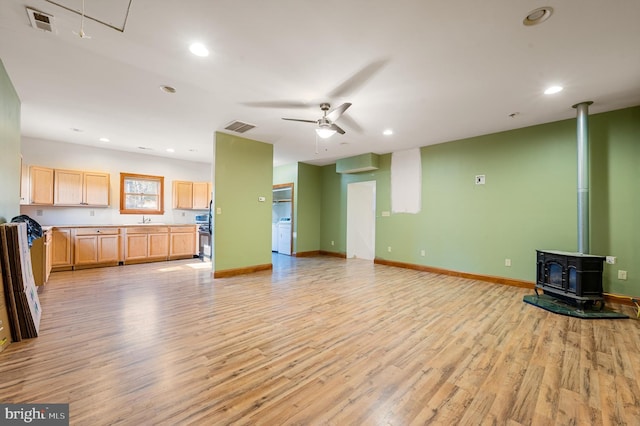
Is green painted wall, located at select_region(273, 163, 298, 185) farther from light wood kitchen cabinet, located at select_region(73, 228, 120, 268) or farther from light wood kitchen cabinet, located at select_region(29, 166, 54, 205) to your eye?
light wood kitchen cabinet, located at select_region(29, 166, 54, 205)

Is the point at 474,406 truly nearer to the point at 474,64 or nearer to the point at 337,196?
the point at 474,64

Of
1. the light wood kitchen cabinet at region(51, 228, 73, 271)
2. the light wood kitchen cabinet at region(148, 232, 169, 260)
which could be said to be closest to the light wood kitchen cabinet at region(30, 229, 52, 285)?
the light wood kitchen cabinet at region(51, 228, 73, 271)

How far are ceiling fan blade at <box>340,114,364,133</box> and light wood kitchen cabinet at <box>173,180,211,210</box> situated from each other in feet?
15.2

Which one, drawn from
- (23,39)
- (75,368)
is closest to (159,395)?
(75,368)

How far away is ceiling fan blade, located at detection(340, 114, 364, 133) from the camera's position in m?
4.15

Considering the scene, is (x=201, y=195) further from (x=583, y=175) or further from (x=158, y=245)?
(x=583, y=175)

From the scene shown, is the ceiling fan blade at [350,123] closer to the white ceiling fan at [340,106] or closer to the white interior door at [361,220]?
the white ceiling fan at [340,106]

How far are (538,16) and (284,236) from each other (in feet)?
22.9

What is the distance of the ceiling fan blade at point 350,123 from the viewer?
415cm

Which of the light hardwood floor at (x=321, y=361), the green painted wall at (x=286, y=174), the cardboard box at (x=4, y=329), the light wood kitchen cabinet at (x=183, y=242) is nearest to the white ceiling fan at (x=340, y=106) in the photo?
the light hardwood floor at (x=321, y=361)

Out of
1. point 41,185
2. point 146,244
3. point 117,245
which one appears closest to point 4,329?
point 117,245

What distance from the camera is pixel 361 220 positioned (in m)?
7.29

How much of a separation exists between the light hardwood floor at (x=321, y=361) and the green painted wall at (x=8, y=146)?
4.27 feet

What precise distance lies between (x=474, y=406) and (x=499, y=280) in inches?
148
